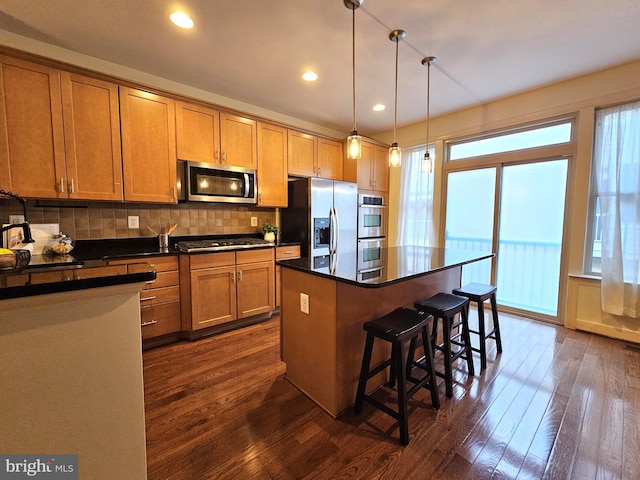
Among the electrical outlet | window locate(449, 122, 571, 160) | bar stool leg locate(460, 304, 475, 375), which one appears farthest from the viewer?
window locate(449, 122, 571, 160)

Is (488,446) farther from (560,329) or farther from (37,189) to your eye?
(37,189)

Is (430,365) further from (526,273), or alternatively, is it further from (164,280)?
(526,273)

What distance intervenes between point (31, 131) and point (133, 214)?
99cm

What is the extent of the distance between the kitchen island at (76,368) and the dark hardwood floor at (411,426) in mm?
561

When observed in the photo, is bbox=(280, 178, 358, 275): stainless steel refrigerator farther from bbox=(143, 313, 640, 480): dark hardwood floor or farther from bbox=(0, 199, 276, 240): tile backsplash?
bbox=(143, 313, 640, 480): dark hardwood floor

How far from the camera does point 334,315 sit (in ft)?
5.58

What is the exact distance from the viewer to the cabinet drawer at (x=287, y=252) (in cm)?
339

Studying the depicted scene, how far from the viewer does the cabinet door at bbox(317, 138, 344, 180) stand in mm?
4082

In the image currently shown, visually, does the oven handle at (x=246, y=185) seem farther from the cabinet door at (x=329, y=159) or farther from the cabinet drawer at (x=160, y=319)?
the cabinet drawer at (x=160, y=319)

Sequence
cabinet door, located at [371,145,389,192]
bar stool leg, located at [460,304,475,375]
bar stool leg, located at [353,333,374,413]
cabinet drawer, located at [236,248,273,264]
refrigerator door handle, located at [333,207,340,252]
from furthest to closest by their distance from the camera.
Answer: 1. cabinet door, located at [371,145,389,192]
2. refrigerator door handle, located at [333,207,340,252]
3. cabinet drawer, located at [236,248,273,264]
4. bar stool leg, located at [460,304,475,375]
5. bar stool leg, located at [353,333,374,413]

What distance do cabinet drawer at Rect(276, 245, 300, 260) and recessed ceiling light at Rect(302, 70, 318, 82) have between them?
190 centimetres

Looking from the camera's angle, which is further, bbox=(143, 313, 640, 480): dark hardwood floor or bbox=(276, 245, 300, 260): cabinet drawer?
bbox=(276, 245, 300, 260): cabinet drawer

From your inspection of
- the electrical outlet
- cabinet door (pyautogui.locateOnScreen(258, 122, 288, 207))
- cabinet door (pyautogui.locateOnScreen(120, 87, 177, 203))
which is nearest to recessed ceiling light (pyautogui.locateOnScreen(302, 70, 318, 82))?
cabinet door (pyautogui.locateOnScreen(258, 122, 288, 207))

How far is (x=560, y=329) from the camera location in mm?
3107
